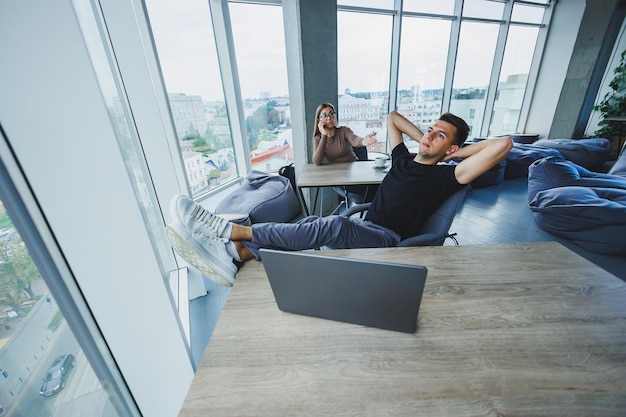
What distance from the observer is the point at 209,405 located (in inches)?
20.3

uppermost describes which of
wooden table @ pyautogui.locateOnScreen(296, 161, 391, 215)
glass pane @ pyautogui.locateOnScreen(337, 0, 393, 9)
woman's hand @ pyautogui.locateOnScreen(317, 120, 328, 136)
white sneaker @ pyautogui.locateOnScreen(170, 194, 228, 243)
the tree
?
glass pane @ pyautogui.locateOnScreen(337, 0, 393, 9)

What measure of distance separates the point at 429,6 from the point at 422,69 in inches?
43.1

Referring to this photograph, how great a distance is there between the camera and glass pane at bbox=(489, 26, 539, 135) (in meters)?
5.78

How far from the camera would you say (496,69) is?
18.9ft

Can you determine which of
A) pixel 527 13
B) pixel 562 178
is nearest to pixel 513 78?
pixel 527 13

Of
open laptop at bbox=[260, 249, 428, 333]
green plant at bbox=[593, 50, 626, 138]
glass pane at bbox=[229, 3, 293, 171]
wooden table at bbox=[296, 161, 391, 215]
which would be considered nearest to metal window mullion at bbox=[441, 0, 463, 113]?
green plant at bbox=[593, 50, 626, 138]

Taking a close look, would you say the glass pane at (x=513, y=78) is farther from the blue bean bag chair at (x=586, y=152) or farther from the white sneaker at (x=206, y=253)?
the white sneaker at (x=206, y=253)

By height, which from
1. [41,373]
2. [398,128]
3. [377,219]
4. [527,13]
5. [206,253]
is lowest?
[377,219]

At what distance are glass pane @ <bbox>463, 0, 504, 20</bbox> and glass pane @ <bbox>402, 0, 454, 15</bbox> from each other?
1.12 feet

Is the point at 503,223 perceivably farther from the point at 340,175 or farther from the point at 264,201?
the point at 264,201

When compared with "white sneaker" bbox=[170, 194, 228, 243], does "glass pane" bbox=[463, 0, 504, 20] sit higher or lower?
higher

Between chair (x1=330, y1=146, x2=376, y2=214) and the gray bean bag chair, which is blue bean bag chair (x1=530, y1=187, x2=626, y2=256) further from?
the gray bean bag chair

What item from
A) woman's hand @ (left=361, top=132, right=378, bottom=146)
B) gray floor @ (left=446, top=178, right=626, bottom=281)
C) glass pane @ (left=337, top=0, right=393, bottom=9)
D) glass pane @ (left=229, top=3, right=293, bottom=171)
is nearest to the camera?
gray floor @ (left=446, top=178, right=626, bottom=281)

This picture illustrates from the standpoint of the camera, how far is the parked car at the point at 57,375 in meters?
0.71
